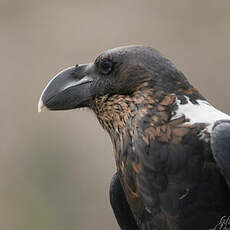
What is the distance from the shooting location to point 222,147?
4.95 m

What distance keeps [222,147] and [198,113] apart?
32cm

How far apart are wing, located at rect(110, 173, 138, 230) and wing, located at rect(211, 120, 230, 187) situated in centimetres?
95

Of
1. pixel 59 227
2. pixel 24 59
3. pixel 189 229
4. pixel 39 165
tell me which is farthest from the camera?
pixel 24 59

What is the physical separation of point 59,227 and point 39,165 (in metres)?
0.92

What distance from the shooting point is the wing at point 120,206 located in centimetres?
577

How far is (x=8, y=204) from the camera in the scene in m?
10.3

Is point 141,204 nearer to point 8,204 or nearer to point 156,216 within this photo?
point 156,216

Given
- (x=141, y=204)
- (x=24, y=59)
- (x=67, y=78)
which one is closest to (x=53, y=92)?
(x=67, y=78)

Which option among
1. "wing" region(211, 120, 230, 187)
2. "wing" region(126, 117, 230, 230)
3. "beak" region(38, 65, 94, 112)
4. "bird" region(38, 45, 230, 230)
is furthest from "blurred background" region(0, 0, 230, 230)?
"wing" region(211, 120, 230, 187)

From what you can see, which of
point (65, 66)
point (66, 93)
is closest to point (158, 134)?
point (66, 93)

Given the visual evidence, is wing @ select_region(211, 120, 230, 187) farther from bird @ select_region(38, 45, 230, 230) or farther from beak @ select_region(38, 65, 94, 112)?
beak @ select_region(38, 65, 94, 112)

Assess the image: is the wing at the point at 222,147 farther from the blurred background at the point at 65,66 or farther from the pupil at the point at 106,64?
the blurred background at the point at 65,66

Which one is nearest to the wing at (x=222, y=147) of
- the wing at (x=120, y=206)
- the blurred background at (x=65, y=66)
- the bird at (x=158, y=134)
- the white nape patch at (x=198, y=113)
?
the bird at (x=158, y=134)

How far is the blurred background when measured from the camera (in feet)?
32.7
